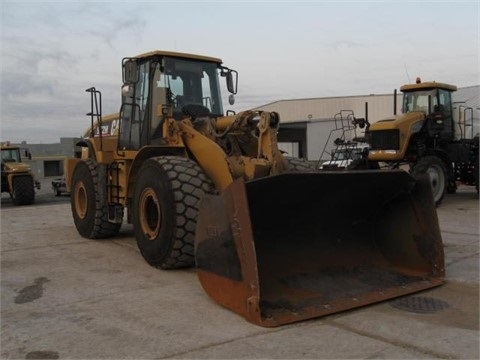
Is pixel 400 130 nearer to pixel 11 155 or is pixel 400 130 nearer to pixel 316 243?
pixel 316 243

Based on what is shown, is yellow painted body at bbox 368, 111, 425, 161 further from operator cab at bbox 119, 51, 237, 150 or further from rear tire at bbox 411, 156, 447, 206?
operator cab at bbox 119, 51, 237, 150

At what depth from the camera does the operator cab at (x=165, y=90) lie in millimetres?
7156

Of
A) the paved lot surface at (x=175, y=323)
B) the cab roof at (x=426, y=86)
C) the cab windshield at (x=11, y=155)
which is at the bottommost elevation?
the paved lot surface at (x=175, y=323)

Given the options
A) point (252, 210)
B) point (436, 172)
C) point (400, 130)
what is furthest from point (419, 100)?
point (252, 210)

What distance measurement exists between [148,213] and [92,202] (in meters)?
2.25

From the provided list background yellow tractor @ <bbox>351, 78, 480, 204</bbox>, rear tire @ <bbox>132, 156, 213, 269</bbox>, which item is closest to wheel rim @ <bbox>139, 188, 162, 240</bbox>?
rear tire @ <bbox>132, 156, 213, 269</bbox>

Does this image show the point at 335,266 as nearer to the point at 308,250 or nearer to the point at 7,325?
the point at 308,250

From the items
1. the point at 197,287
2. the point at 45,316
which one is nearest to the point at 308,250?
the point at 197,287

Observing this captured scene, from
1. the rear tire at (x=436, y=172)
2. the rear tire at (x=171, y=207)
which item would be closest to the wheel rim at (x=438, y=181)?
the rear tire at (x=436, y=172)

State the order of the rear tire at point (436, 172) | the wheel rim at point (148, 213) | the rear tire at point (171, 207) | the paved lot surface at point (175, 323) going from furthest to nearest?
the rear tire at point (436, 172), the wheel rim at point (148, 213), the rear tire at point (171, 207), the paved lot surface at point (175, 323)

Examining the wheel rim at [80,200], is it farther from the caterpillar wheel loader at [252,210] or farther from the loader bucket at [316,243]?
the loader bucket at [316,243]

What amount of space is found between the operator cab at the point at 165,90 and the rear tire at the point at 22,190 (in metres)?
10.9

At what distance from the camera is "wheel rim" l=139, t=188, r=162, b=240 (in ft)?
20.8

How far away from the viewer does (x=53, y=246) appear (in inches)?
324
